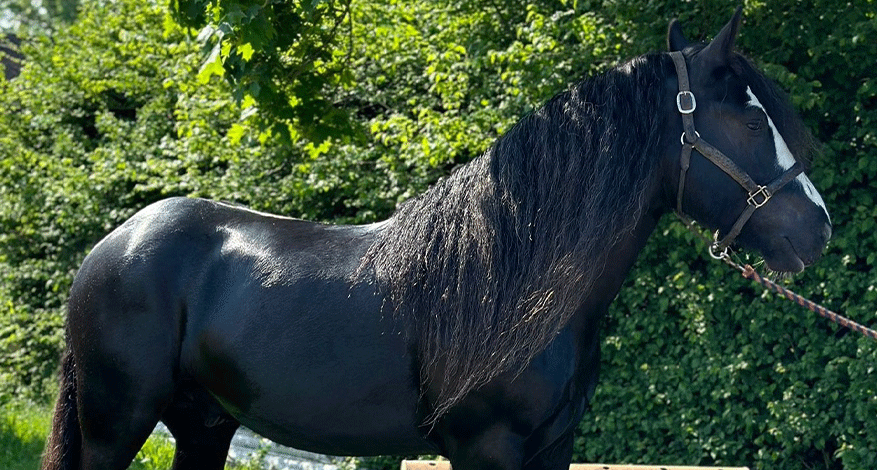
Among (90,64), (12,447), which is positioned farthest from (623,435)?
(90,64)

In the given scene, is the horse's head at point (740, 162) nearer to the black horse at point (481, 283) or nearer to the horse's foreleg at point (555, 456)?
the black horse at point (481, 283)

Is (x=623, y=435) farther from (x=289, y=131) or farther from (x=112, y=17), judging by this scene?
(x=112, y=17)

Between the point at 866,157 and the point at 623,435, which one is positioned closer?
the point at 866,157

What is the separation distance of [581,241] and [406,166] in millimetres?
3851

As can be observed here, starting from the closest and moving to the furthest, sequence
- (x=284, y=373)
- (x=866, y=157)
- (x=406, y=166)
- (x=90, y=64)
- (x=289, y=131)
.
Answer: (x=284, y=373)
(x=866, y=157)
(x=289, y=131)
(x=406, y=166)
(x=90, y=64)

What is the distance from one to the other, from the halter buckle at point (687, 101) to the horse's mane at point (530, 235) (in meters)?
0.06

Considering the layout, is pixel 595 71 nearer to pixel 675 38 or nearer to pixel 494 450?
pixel 675 38

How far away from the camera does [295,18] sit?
5473mm

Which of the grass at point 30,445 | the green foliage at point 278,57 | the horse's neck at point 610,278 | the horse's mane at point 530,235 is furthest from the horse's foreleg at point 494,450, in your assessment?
the grass at point 30,445

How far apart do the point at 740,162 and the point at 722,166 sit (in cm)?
7

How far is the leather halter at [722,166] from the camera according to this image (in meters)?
3.13

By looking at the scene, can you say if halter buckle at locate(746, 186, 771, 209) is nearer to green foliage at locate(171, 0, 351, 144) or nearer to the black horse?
the black horse

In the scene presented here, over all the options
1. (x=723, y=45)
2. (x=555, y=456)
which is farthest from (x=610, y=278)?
(x=723, y=45)

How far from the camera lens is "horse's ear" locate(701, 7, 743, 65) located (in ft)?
10.3
